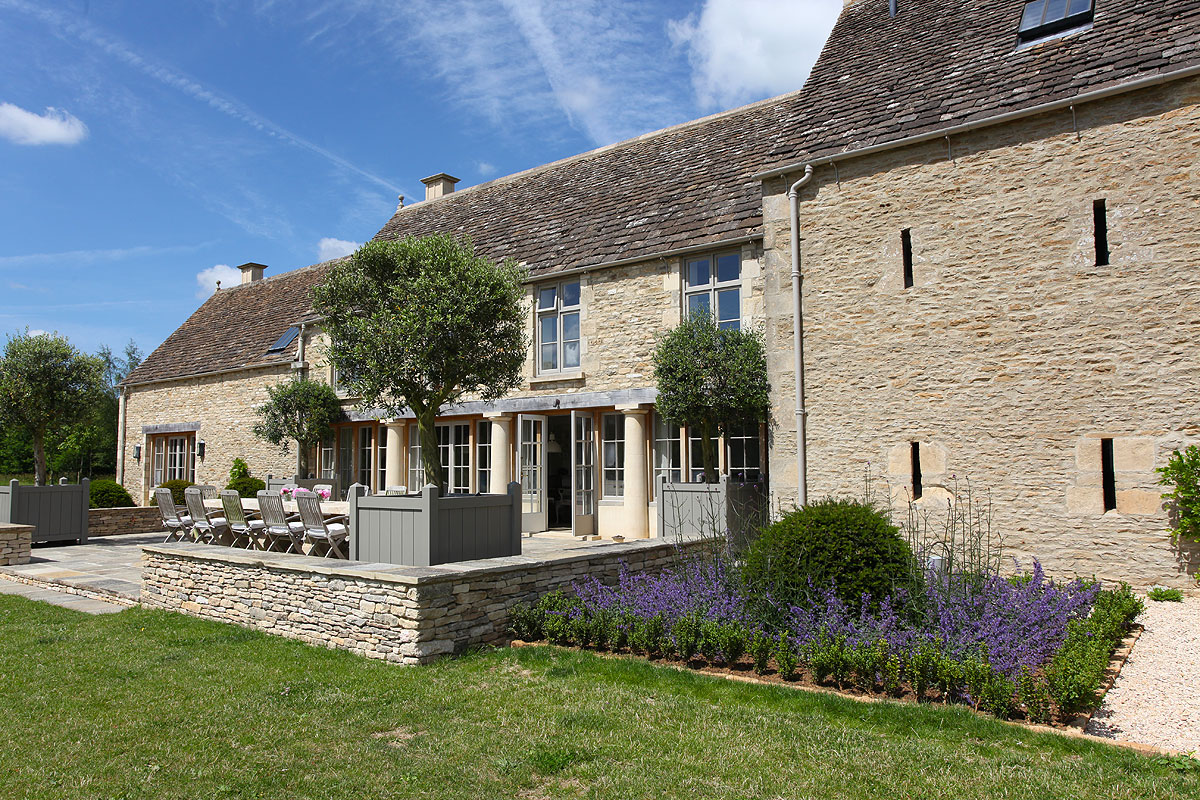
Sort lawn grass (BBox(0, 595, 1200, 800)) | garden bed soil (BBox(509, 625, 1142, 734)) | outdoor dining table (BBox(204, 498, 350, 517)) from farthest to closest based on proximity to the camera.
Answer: outdoor dining table (BBox(204, 498, 350, 517)) → garden bed soil (BBox(509, 625, 1142, 734)) → lawn grass (BBox(0, 595, 1200, 800))

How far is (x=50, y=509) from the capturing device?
1426 centimetres

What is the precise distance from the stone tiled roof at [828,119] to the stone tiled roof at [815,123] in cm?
3

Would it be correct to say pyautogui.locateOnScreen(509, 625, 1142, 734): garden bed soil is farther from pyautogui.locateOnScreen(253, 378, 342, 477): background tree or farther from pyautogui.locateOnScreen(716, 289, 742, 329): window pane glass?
pyautogui.locateOnScreen(253, 378, 342, 477): background tree

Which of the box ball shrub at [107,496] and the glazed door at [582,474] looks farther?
the box ball shrub at [107,496]

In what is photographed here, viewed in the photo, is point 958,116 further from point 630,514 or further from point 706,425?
point 630,514

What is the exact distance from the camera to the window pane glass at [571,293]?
14.0 meters

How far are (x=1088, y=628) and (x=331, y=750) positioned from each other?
216 inches

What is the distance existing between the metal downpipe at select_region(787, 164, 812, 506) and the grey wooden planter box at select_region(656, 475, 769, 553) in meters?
0.79

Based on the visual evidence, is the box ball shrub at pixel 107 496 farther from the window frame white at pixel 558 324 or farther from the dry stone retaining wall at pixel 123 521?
the window frame white at pixel 558 324

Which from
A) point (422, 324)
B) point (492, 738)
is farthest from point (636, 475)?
point (492, 738)

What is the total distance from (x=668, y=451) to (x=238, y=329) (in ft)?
53.9

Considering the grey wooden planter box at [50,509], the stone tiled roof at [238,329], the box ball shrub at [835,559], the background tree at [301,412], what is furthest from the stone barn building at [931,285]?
the stone tiled roof at [238,329]

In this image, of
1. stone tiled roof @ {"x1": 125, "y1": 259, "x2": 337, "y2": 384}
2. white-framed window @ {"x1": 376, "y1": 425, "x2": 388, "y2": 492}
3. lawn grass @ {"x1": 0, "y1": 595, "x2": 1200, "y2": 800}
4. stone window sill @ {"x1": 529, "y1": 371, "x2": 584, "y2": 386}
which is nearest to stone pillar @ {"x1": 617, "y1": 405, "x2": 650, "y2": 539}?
stone window sill @ {"x1": 529, "y1": 371, "x2": 584, "y2": 386}

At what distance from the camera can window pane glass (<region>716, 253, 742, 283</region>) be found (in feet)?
39.7
